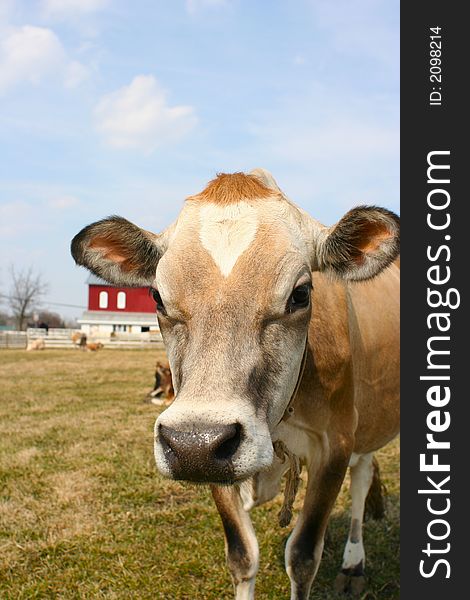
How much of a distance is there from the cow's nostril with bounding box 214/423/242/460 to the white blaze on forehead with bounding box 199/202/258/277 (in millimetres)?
695

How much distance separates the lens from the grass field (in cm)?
434

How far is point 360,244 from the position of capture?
325cm

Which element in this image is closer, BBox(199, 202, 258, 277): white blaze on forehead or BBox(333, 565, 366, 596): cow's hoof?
BBox(199, 202, 258, 277): white blaze on forehead

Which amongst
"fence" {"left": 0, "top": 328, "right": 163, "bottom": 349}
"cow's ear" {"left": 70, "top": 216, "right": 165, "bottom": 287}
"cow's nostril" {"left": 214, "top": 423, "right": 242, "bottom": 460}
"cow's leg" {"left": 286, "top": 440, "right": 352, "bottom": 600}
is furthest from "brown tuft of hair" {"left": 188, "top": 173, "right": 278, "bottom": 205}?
"fence" {"left": 0, "top": 328, "right": 163, "bottom": 349}

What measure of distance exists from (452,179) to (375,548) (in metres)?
3.31

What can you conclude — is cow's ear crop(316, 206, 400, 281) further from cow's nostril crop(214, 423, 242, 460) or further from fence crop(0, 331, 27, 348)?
fence crop(0, 331, 27, 348)

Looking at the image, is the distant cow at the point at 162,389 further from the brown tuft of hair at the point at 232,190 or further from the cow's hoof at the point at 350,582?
the brown tuft of hair at the point at 232,190

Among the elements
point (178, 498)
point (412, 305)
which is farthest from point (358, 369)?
point (178, 498)

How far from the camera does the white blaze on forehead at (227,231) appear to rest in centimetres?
270

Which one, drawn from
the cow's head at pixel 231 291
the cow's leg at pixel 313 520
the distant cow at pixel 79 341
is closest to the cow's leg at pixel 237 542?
the cow's leg at pixel 313 520

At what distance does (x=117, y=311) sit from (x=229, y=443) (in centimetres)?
6178

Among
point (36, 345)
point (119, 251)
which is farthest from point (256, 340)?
point (36, 345)

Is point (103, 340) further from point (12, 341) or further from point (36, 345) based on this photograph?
point (12, 341)

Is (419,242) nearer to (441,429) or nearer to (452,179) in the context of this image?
(452,179)
